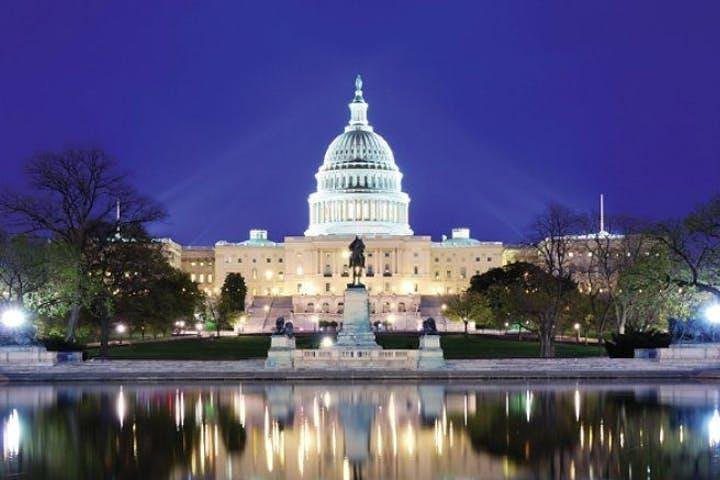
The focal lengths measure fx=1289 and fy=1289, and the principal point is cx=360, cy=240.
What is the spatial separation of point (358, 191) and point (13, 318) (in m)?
127

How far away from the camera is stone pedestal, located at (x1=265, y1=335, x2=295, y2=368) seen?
171 ft

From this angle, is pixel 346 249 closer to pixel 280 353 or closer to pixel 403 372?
pixel 280 353

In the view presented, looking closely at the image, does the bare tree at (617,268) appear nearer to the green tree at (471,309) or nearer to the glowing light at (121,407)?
the green tree at (471,309)

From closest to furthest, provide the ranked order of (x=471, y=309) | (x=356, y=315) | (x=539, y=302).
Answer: (x=356, y=315), (x=539, y=302), (x=471, y=309)

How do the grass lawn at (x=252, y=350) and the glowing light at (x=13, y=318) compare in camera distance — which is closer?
the glowing light at (x=13, y=318)

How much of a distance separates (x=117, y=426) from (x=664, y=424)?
12977 mm

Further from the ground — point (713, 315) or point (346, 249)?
point (346, 249)

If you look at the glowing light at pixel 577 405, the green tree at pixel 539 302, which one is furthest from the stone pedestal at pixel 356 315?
the glowing light at pixel 577 405

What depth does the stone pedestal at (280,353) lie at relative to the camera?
171ft

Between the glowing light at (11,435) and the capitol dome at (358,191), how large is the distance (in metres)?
146

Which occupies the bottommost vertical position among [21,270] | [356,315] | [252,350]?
[252,350]

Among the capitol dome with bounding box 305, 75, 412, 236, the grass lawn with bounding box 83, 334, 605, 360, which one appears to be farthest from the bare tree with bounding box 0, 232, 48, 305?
the capitol dome with bounding box 305, 75, 412, 236

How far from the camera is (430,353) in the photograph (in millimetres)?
52281

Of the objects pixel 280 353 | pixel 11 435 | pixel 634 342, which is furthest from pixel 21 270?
pixel 11 435
